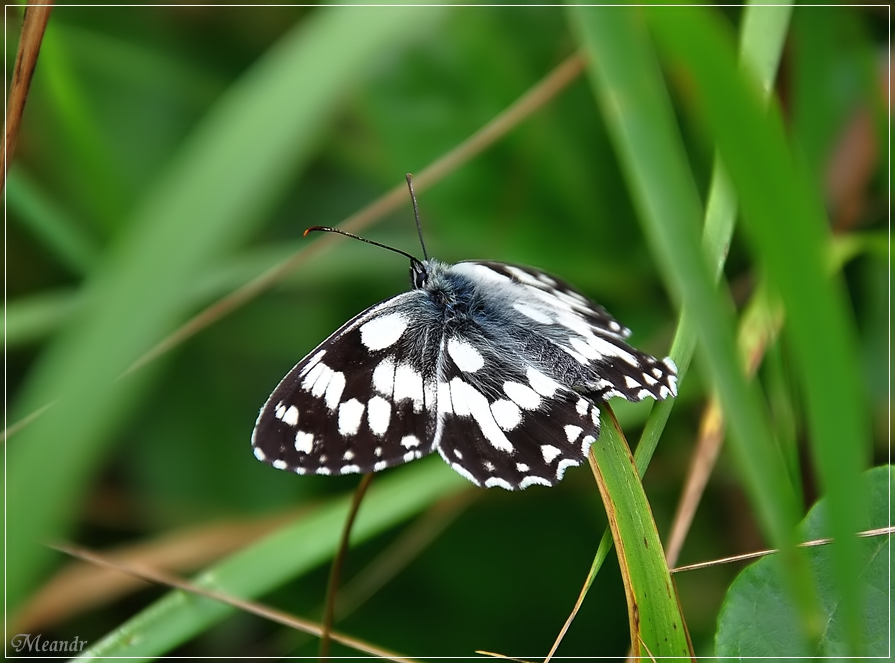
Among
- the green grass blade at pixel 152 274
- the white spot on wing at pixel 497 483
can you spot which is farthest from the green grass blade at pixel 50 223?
the white spot on wing at pixel 497 483

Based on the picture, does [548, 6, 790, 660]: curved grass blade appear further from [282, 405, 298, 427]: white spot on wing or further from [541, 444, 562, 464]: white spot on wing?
[282, 405, 298, 427]: white spot on wing

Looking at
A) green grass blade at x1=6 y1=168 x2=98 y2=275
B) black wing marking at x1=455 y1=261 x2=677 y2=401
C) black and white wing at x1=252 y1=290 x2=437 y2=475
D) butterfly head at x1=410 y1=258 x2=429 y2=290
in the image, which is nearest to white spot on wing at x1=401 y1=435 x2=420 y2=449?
black and white wing at x1=252 y1=290 x2=437 y2=475

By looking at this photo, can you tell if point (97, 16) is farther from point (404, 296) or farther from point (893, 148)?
point (893, 148)

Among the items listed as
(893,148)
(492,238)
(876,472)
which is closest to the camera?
(876,472)

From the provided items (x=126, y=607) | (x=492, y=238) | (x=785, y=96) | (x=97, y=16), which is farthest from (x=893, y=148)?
(x=97, y=16)

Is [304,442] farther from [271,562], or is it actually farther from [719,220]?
[719,220]
